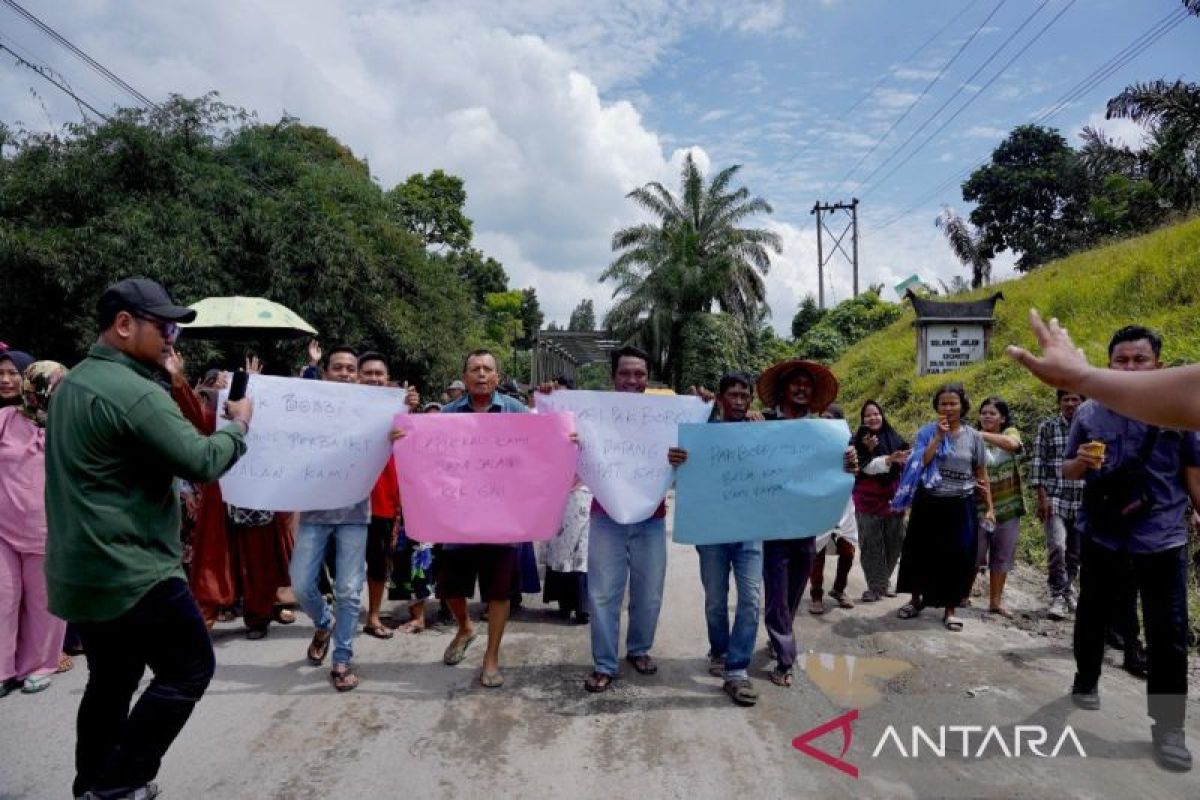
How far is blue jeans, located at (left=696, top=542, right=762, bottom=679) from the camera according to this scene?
13.2 ft

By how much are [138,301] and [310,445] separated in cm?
173

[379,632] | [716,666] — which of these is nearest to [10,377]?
[379,632]

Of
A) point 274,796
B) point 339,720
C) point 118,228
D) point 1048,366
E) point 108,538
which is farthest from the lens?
point 118,228

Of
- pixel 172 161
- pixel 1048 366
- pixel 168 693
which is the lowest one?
pixel 168 693

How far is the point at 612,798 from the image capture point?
2.95 m

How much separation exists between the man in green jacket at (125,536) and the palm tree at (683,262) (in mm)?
27445

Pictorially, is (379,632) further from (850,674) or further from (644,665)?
(850,674)

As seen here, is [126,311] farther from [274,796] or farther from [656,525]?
[656,525]

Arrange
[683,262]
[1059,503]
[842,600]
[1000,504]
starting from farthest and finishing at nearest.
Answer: [683,262] → [842,600] → [1000,504] → [1059,503]

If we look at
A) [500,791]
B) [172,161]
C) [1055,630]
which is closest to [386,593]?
[500,791]

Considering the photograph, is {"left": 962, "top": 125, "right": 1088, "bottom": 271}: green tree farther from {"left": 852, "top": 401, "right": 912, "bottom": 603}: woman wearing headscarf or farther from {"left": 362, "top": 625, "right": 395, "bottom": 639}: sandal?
{"left": 362, "top": 625, "right": 395, "bottom": 639}: sandal

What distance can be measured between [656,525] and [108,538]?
2.66 meters

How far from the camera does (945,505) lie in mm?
5480

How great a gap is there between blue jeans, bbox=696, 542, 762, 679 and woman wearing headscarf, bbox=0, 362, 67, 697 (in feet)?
12.0
